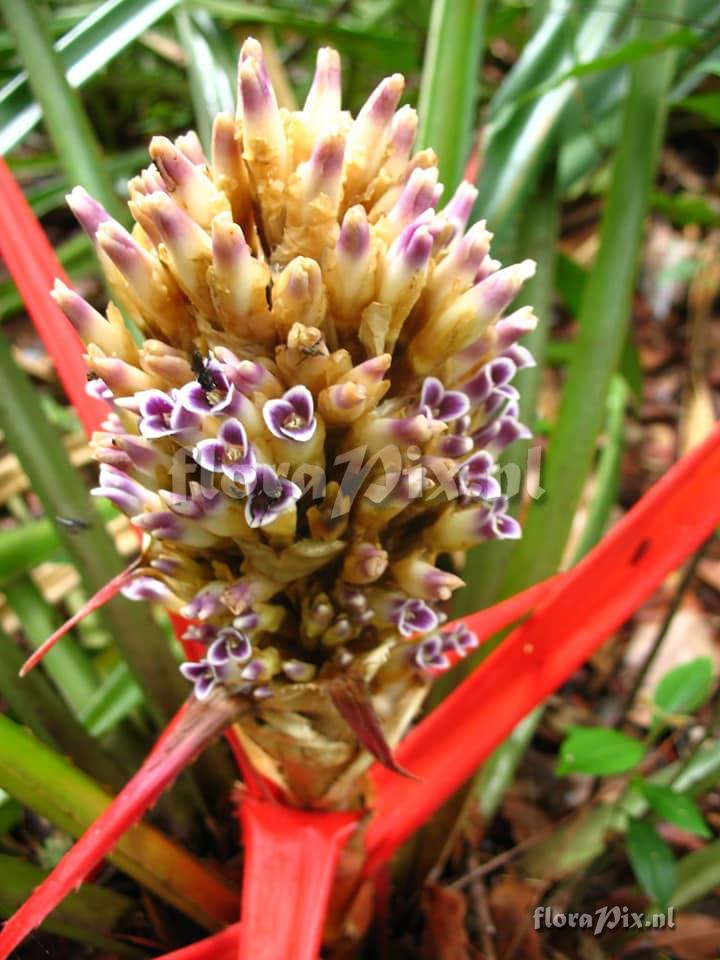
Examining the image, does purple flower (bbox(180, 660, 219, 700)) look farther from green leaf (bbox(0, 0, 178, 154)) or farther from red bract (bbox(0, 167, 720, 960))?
green leaf (bbox(0, 0, 178, 154))

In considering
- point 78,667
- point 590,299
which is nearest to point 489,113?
point 590,299

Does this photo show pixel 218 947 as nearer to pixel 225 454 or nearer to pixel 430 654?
pixel 430 654

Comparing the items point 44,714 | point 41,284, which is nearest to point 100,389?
point 41,284

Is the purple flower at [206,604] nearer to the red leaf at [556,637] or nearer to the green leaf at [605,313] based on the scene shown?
the red leaf at [556,637]

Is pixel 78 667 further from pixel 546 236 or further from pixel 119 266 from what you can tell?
pixel 546 236

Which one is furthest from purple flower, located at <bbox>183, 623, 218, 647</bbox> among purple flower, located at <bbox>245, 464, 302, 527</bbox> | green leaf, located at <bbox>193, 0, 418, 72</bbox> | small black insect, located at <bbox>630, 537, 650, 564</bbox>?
green leaf, located at <bbox>193, 0, 418, 72</bbox>
